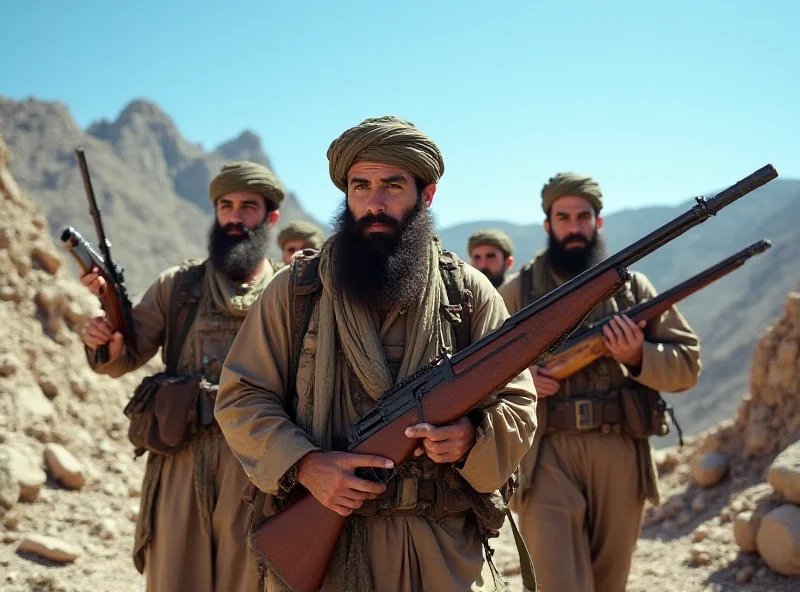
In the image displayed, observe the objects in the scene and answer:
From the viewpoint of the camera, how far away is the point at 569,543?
387 cm

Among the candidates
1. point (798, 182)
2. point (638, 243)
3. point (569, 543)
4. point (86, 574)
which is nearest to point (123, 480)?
point (86, 574)

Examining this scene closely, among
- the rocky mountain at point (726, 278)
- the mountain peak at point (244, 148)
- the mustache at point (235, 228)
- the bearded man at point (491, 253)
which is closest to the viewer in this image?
the mustache at point (235, 228)

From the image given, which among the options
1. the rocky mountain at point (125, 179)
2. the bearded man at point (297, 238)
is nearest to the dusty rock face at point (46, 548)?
the bearded man at point (297, 238)

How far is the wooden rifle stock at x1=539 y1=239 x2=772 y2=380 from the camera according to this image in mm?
4102

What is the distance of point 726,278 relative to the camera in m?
31.5

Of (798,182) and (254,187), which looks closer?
(254,187)

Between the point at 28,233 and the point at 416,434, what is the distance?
21.8ft

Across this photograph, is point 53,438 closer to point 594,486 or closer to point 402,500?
point 594,486

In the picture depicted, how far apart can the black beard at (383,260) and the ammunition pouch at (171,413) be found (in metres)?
1.46

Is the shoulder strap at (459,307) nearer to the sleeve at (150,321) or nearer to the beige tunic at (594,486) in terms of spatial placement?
the beige tunic at (594,486)

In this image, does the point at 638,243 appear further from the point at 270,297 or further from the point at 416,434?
the point at 270,297

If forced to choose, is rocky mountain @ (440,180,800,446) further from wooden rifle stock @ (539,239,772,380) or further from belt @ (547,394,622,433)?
belt @ (547,394,622,433)

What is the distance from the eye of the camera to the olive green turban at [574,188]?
4.50 m

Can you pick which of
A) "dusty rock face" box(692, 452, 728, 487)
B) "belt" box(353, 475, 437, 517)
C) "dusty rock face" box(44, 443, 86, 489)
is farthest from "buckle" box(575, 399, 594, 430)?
"dusty rock face" box(44, 443, 86, 489)
